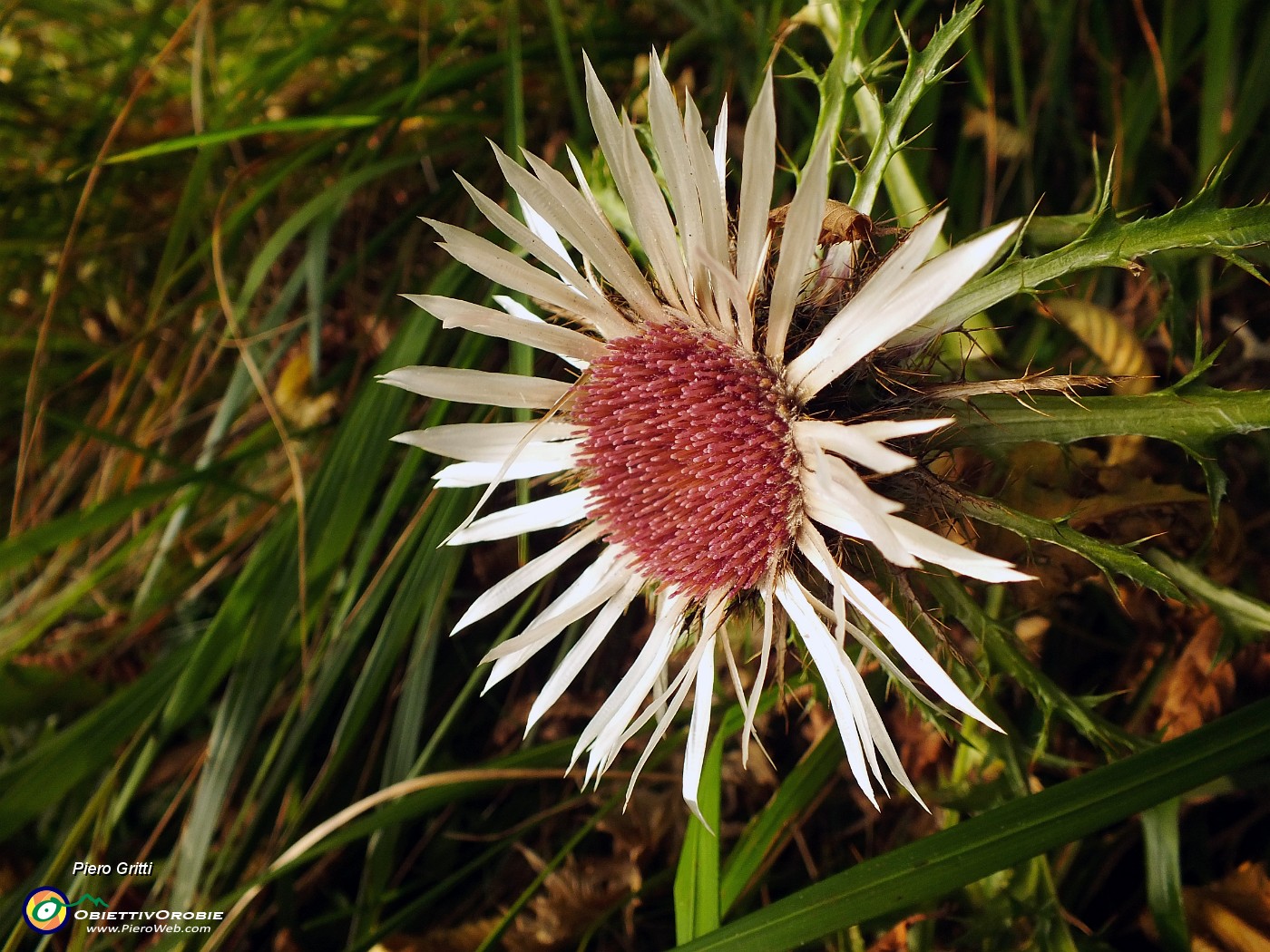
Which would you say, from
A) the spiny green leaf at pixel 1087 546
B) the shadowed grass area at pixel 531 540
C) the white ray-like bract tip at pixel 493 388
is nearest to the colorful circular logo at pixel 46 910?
the shadowed grass area at pixel 531 540

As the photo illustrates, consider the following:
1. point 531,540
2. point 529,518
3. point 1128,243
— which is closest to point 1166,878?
point 1128,243

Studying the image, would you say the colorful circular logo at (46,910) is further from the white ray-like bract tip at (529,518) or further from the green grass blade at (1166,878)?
the green grass blade at (1166,878)

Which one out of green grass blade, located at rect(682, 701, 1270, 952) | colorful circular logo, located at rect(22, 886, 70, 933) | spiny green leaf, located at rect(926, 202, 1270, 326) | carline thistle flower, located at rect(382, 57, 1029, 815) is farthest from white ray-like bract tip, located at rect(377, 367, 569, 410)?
colorful circular logo, located at rect(22, 886, 70, 933)

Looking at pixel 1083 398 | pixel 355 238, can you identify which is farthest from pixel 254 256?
pixel 1083 398

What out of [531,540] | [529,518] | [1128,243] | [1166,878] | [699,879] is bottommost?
[1166,878]

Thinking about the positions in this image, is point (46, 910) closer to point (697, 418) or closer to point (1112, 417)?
point (697, 418)
